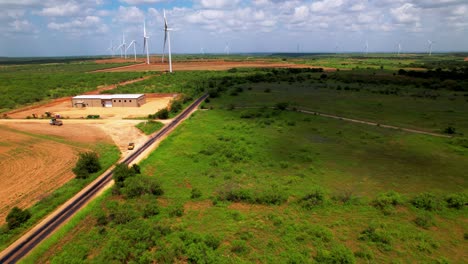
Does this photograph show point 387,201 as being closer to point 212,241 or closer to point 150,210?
point 212,241

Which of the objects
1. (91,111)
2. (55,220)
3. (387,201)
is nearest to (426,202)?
(387,201)

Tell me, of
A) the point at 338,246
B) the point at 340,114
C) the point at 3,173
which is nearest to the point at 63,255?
the point at 338,246

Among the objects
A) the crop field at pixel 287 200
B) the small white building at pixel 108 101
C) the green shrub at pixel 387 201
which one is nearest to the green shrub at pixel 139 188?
the crop field at pixel 287 200

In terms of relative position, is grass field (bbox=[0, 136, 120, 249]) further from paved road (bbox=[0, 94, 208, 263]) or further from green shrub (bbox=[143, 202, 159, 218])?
green shrub (bbox=[143, 202, 159, 218])

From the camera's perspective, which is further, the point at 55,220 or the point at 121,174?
the point at 121,174

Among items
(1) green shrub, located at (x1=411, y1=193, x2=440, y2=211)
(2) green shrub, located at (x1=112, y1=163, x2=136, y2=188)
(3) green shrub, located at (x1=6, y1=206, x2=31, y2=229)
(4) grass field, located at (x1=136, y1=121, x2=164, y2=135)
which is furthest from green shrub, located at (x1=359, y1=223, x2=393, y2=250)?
(4) grass field, located at (x1=136, y1=121, x2=164, y2=135)
